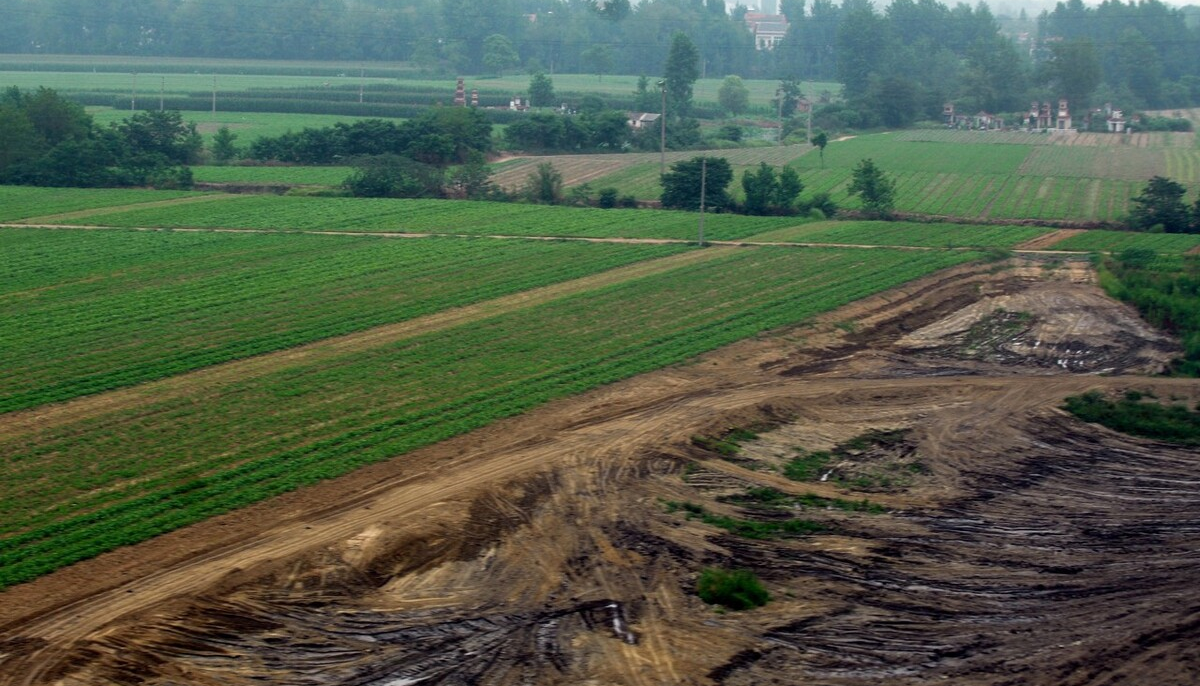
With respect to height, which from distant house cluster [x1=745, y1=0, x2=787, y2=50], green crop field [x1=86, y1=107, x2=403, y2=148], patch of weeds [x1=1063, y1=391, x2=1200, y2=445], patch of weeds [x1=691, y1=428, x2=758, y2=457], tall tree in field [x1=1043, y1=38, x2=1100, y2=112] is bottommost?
patch of weeds [x1=691, y1=428, x2=758, y2=457]

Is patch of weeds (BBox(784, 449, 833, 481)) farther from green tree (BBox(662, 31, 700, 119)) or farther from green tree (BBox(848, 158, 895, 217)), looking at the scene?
green tree (BBox(662, 31, 700, 119))

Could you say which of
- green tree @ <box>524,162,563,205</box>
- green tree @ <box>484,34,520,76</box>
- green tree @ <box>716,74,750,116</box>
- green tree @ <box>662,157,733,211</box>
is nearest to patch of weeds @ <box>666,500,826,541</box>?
green tree @ <box>662,157,733,211</box>

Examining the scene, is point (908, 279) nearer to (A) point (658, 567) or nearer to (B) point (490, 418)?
(B) point (490, 418)

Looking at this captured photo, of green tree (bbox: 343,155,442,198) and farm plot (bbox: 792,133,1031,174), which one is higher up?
farm plot (bbox: 792,133,1031,174)

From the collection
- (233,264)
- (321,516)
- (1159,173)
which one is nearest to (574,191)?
(233,264)

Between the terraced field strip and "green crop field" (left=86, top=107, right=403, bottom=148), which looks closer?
the terraced field strip

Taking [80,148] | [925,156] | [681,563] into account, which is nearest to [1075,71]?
[925,156]

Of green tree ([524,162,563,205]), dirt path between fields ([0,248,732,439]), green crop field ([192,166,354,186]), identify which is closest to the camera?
dirt path between fields ([0,248,732,439])

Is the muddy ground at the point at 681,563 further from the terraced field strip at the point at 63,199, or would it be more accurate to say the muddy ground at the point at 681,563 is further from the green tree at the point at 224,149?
the green tree at the point at 224,149

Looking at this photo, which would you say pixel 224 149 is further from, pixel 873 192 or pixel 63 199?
pixel 873 192
